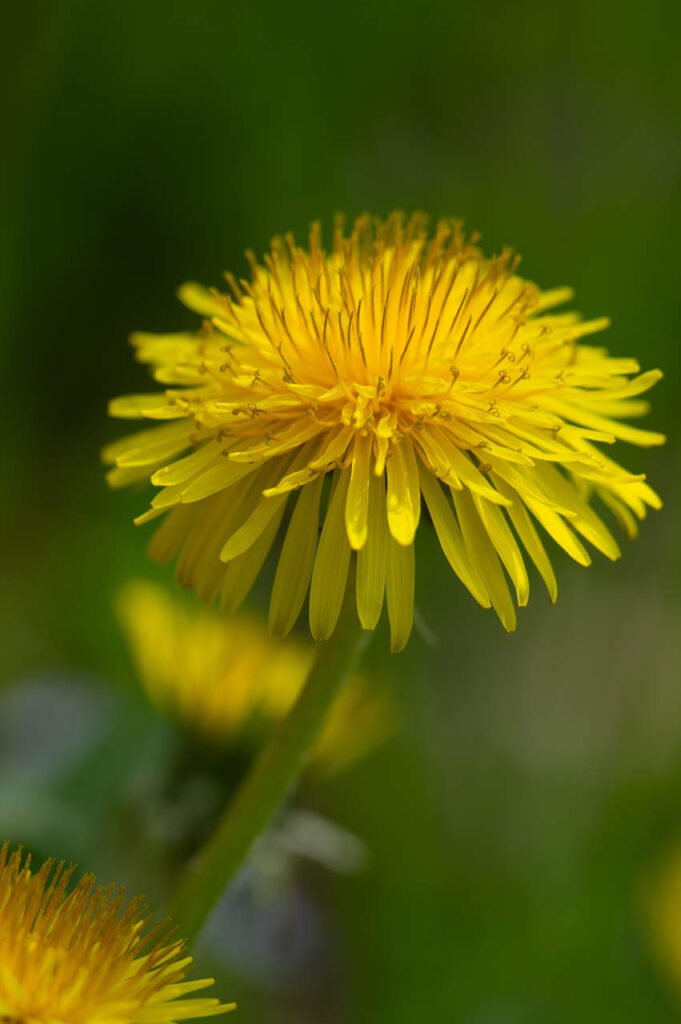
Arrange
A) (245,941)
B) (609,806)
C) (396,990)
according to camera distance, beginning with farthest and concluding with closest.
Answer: (609,806) → (396,990) → (245,941)

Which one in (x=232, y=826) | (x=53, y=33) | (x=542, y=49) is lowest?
(x=232, y=826)

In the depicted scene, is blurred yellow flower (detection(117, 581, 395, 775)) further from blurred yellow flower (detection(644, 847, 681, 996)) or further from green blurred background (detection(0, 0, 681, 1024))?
blurred yellow flower (detection(644, 847, 681, 996))

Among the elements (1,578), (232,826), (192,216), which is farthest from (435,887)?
(192,216)

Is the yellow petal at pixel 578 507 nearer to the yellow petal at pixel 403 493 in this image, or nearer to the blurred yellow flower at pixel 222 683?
the yellow petal at pixel 403 493

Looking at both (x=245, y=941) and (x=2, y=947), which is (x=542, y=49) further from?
(x=2, y=947)

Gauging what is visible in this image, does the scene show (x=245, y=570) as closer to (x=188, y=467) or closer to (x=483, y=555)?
(x=188, y=467)

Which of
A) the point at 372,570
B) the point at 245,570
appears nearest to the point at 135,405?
the point at 245,570
